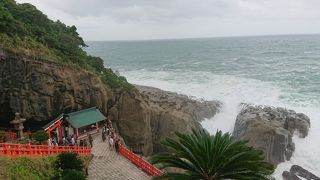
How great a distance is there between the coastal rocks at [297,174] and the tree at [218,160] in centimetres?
1842

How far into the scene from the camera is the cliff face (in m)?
27.9

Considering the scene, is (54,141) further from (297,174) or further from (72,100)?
(297,174)

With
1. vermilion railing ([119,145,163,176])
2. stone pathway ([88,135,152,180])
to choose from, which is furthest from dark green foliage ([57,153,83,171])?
vermilion railing ([119,145,163,176])

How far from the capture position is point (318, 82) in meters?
69.8

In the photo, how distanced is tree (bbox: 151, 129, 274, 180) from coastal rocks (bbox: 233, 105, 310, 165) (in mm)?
19171

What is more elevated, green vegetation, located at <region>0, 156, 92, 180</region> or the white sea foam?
green vegetation, located at <region>0, 156, 92, 180</region>

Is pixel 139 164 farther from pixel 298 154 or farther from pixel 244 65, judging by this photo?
pixel 244 65

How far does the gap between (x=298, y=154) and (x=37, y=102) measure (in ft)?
86.4

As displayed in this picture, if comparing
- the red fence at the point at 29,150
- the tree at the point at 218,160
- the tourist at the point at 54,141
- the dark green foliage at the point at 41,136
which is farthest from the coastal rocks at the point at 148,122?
the tree at the point at 218,160

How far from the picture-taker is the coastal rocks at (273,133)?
3484 cm

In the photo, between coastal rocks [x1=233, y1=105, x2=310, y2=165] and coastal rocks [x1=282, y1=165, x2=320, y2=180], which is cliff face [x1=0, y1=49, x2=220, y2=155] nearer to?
coastal rocks [x1=233, y1=105, x2=310, y2=165]

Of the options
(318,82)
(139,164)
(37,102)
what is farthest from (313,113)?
(37,102)

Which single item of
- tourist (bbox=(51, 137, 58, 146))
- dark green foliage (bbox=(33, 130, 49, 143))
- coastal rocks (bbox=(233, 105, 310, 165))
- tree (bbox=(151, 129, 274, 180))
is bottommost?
coastal rocks (bbox=(233, 105, 310, 165))

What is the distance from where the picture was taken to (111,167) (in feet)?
77.9
